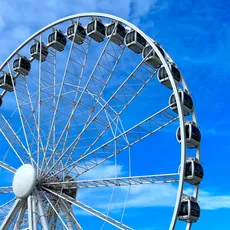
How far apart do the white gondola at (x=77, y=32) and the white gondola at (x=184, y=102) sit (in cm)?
812

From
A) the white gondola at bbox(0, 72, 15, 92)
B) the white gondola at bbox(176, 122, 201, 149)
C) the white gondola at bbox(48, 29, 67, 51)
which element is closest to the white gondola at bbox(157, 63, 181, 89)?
the white gondola at bbox(176, 122, 201, 149)

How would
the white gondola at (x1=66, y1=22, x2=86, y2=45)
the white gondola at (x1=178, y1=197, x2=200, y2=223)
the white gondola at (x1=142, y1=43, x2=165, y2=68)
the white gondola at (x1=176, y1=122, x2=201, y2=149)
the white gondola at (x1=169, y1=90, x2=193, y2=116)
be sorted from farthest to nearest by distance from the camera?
1. the white gondola at (x1=66, y1=22, x2=86, y2=45)
2. the white gondola at (x1=142, y1=43, x2=165, y2=68)
3. the white gondola at (x1=169, y1=90, x2=193, y2=116)
4. the white gondola at (x1=176, y1=122, x2=201, y2=149)
5. the white gondola at (x1=178, y1=197, x2=200, y2=223)

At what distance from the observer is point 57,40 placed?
31.1 m

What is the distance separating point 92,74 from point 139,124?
439 centimetres

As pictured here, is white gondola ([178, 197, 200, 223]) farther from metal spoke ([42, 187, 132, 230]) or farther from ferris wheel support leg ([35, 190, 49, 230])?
ferris wheel support leg ([35, 190, 49, 230])

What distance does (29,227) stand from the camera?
26.3 m

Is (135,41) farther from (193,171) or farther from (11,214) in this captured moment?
(11,214)

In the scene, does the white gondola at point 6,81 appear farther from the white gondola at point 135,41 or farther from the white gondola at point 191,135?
the white gondola at point 191,135

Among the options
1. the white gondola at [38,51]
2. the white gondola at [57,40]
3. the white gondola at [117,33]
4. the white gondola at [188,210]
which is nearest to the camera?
the white gondola at [188,210]

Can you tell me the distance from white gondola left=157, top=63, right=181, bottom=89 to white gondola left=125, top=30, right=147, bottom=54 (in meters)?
2.25

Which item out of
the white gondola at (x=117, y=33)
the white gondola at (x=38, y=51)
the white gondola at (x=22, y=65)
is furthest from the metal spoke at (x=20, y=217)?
the white gondola at (x=117, y=33)

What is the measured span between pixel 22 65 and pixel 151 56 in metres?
10.2

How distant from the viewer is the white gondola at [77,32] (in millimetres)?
30016

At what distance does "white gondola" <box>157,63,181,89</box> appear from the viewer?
24544 mm
